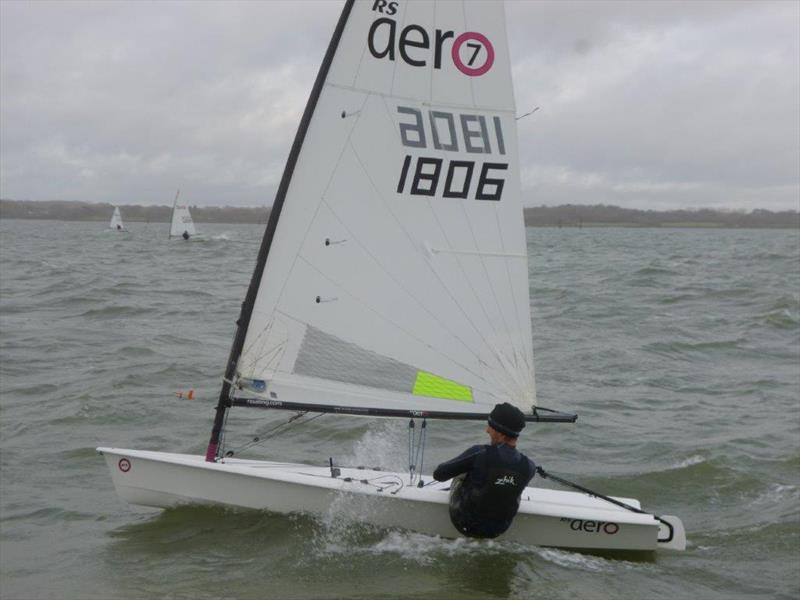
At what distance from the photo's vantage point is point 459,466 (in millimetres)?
6648

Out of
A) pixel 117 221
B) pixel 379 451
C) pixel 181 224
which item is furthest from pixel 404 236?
pixel 117 221

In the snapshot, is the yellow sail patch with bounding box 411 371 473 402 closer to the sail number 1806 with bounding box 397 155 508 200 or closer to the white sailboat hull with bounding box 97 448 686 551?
the white sailboat hull with bounding box 97 448 686 551

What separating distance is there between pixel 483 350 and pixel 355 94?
224cm

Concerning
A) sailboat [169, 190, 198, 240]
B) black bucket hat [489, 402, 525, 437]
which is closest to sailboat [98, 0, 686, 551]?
black bucket hat [489, 402, 525, 437]

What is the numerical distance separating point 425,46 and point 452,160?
34.6 inches

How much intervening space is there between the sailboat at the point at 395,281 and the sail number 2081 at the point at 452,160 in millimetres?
11

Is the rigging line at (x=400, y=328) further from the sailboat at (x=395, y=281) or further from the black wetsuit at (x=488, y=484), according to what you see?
the black wetsuit at (x=488, y=484)

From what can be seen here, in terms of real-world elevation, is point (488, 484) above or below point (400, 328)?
below

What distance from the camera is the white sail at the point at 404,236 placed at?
22.4 ft

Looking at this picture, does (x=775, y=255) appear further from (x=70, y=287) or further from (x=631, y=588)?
(x=631, y=588)

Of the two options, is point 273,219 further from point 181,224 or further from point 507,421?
point 181,224

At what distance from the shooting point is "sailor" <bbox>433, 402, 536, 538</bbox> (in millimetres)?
6570

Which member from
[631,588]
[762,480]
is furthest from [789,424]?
[631,588]

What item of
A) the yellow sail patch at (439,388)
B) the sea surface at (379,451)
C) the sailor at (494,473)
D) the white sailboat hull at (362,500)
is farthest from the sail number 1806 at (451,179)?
the sea surface at (379,451)
